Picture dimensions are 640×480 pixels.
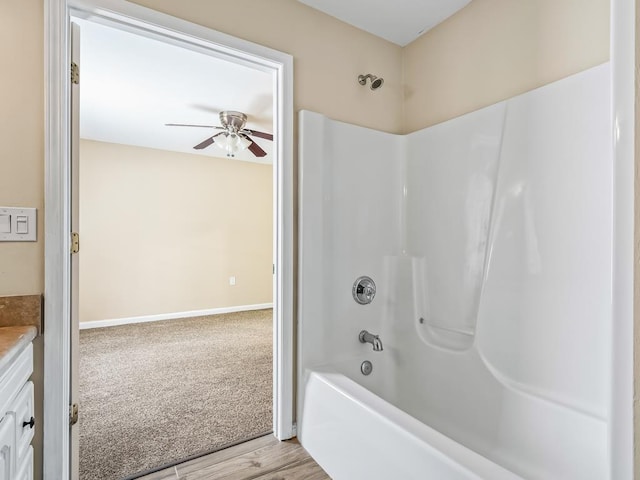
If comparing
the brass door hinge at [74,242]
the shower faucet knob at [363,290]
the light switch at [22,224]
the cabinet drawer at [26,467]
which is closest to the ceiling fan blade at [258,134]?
the shower faucet knob at [363,290]

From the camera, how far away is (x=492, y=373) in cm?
159

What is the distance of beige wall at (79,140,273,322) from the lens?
4.26m

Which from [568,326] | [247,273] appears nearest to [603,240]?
[568,326]

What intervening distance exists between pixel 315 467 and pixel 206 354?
1.99m

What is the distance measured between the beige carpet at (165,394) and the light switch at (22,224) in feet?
3.87

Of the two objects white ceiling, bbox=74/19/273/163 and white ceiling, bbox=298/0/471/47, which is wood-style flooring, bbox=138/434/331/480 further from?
white ceiling, bbox=298/0/471/47

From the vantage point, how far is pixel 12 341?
1032 mm

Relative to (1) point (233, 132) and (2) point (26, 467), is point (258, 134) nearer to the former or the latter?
(1) point (233, 132)

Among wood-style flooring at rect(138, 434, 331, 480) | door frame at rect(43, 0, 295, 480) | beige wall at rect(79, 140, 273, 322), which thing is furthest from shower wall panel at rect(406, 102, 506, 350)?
beige wall at rect(79, 140, 273, 322)

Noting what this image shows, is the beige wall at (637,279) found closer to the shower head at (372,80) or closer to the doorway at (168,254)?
the shower head at (372,80)

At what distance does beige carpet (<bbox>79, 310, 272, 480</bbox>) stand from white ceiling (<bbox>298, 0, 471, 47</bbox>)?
2513 mm

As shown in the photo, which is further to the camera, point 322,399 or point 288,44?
point 288,44

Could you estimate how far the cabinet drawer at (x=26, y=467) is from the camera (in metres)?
1.05

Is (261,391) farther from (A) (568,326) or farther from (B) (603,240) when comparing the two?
(B) (603,240)
